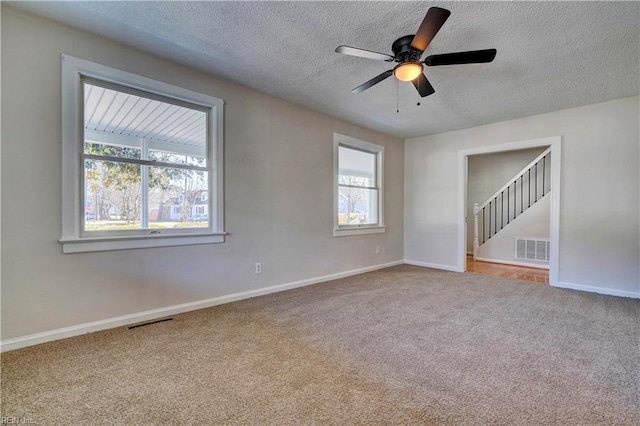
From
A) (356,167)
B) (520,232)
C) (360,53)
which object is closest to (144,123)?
(360,53)

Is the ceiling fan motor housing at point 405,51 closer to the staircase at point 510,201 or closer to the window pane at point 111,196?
the window pane at point 111,196

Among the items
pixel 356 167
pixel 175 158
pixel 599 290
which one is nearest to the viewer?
pixel 175 158

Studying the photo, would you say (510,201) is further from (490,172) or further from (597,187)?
(597,187)

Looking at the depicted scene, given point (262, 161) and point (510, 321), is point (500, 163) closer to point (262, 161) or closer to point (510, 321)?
point (510, 321)

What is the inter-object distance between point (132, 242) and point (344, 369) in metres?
2.13

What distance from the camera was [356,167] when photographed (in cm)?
493

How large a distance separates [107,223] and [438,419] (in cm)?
284

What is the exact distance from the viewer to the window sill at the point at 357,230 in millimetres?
4469

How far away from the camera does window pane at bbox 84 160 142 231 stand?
8.07ft

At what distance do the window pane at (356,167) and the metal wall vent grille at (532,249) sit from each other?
3.29 meters

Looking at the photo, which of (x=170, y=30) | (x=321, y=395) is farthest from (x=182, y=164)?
(x=321, y=395)

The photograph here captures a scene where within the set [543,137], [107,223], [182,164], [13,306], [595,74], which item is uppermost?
[595,74]

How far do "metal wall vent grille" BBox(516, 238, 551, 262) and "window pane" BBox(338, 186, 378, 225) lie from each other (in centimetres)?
308

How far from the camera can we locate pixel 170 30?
7.60 feet
